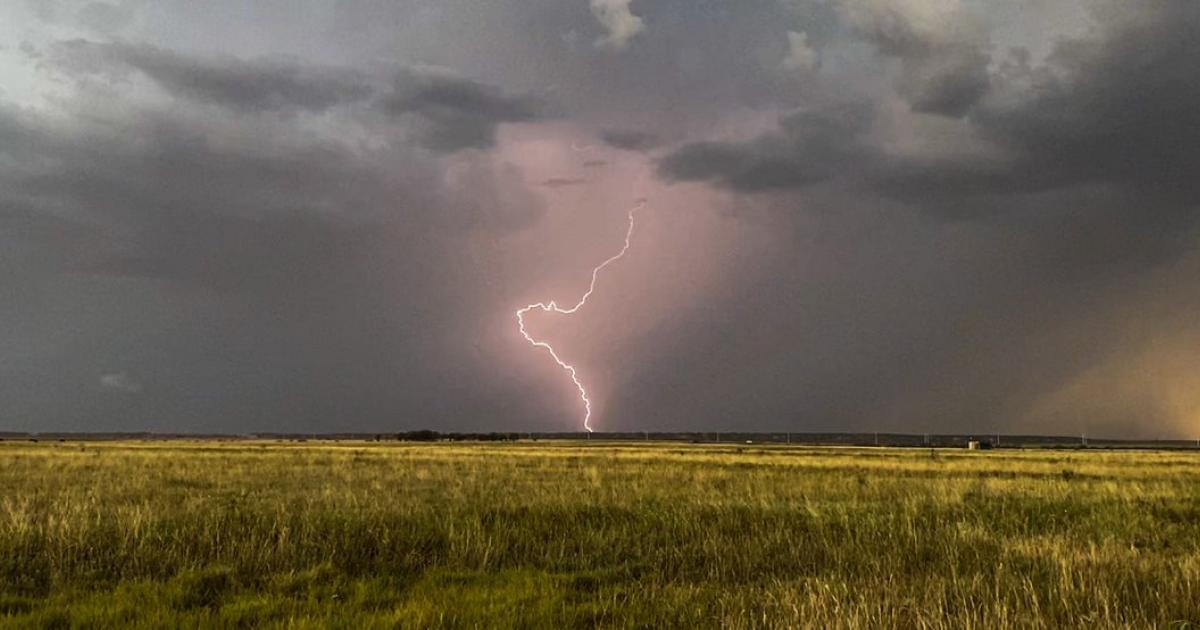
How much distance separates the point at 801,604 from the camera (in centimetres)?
920

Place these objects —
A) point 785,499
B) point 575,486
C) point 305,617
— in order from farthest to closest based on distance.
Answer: point 575,486, point 785,499, point 305,617

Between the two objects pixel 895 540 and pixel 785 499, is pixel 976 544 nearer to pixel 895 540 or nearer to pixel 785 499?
pixel 895 540

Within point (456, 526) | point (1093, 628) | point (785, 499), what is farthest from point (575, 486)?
point (1093, 628)

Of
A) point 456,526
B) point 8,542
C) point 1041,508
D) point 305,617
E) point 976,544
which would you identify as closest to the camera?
point 305,617

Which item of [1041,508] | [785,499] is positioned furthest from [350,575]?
[1041,508]

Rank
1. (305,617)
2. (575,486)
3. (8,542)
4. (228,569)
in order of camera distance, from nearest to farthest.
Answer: (305,617) < (228,569) < (8,542) < (575,486)

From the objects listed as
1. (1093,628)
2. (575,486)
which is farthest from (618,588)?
(575,486)

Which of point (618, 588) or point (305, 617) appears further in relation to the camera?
point (618, 588)

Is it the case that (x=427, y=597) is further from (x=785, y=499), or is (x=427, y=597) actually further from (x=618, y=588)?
(x=785, y=499)

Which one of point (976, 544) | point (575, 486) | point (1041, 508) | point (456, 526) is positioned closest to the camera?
point (976, 544)

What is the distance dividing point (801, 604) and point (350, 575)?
6185 mm

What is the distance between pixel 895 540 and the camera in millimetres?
14789

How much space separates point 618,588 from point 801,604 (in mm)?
2271

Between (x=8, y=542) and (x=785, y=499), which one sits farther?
(x=785, y=499)
